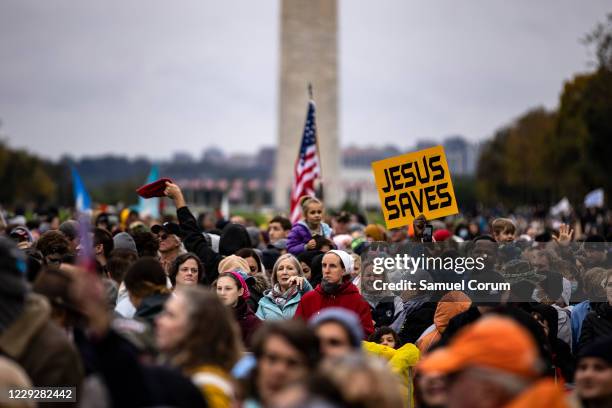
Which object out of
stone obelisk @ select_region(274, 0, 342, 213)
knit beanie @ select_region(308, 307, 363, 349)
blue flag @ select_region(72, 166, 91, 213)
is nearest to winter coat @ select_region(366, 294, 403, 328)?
knit beanie @ select_region(308, 307, 363, 349)

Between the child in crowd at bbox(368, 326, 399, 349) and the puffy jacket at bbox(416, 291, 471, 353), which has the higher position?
the puffy jacket at bbox(416, 291, 471, 353)

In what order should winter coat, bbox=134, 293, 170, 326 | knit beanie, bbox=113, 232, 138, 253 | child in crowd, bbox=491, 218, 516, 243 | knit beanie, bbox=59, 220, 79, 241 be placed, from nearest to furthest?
winter coat, bbox=134, 293, 170, 326 → knit beanie, bbox=113, 232, 138, 253 → knit beanie, bbox=59, 220, 79, 241 → child in crowd, bbox=491, 218, 516, 243

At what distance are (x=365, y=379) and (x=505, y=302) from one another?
4.15 meters

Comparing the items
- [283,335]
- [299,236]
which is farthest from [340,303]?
[283,335]

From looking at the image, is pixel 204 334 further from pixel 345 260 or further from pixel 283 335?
pixel 345 260

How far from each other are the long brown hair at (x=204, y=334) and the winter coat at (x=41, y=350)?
52cm

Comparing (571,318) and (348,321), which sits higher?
(348,321)

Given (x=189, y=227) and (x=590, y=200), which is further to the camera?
(x=590, y=200)

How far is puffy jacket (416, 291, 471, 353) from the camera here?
884cm

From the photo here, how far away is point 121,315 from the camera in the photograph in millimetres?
6801

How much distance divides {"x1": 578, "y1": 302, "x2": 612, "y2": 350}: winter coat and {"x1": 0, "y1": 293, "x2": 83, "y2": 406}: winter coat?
4.40 meters

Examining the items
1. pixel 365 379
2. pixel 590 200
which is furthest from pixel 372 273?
pixel 590 200

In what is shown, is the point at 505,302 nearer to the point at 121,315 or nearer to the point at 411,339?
the point at 411,339

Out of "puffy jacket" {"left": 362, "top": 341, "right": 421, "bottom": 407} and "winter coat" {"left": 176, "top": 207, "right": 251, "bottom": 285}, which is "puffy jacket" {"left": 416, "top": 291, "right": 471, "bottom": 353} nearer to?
"puffy jacket" {"left": 362, "top": 341, "right": 421, "bottom": 407}
